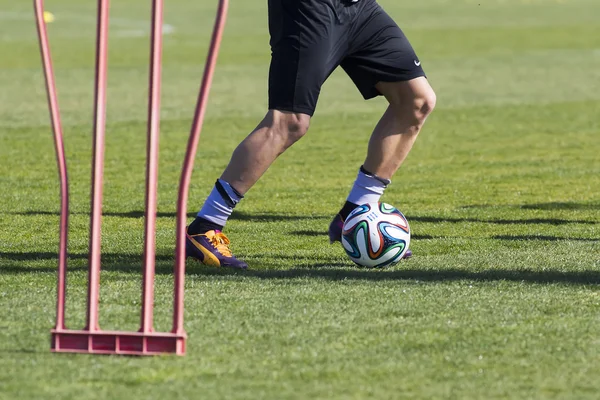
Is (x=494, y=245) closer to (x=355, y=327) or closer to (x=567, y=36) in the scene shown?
(x=355, y=327)

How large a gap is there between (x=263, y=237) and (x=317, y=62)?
1.91 meters

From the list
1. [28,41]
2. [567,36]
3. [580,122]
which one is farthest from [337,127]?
[567,36]

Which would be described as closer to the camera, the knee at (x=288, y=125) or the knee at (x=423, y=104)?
the knee at (x=288, y=125)

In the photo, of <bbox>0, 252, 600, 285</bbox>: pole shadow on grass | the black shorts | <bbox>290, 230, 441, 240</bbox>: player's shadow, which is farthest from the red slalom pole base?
<bbox>290, 230, 441, 240</bbox>: player's shadow

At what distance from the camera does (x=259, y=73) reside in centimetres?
2578

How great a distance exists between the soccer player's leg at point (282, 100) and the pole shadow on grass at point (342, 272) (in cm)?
16

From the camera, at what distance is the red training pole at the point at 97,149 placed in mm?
4196

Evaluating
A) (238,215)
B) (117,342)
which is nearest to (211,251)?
(117,342)

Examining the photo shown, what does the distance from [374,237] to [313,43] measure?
101 cm

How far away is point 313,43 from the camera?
6375mm

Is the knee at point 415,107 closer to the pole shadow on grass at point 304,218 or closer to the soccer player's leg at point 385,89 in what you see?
the soccer player's leg at point 385,89

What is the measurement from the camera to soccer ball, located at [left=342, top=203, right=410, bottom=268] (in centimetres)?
644

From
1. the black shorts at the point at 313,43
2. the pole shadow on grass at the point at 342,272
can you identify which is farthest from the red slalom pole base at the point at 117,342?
the black shorts at the point at 313,43

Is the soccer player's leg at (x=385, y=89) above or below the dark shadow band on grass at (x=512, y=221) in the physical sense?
above
